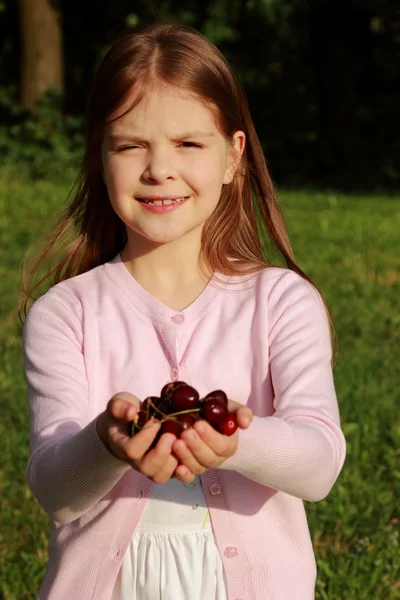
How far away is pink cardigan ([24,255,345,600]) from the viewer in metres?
2.43

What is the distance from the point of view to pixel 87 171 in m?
3.00

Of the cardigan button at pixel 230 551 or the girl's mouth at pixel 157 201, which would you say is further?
the girl's mouth at pixel 157 201

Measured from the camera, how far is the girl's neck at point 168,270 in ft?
9.07

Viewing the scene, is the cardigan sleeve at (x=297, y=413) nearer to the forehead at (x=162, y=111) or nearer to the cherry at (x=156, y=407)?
the cherry at (x=156, y=407)

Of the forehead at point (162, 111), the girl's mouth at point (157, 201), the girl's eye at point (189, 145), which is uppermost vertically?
the forehead at point (162, 111)

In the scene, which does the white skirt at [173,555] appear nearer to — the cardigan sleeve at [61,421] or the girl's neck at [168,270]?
the cardigan sleeve at [61,421]

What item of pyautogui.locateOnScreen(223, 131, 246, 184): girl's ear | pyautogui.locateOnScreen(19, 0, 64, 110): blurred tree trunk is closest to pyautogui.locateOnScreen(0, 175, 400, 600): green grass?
pyautogui.locateOnScreen(223, 131, 246, 184): girl's ear

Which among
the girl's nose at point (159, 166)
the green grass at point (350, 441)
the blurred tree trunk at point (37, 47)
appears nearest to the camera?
the girl's nose at point (159, 166)

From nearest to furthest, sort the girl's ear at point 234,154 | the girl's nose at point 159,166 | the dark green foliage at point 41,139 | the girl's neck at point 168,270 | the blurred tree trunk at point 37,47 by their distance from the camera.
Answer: the girl's nose at point 159,166
the girl's neck at point 168,270
the girl's ear at point 234,154
the dark green foliage at point 41,139
the blurred tree trunk at point 37,47

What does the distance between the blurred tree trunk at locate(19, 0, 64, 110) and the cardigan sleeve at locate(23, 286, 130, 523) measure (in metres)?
17.2

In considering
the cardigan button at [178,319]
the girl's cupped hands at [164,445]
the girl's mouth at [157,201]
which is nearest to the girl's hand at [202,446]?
the girl's cupped hands at [164,445]

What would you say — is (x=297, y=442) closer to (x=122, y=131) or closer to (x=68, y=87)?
(x=122, y=131)

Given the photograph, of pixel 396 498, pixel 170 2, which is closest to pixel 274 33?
pixel 170 2

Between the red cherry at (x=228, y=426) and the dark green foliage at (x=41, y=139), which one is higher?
the red cherry at (x=228, y=426)
